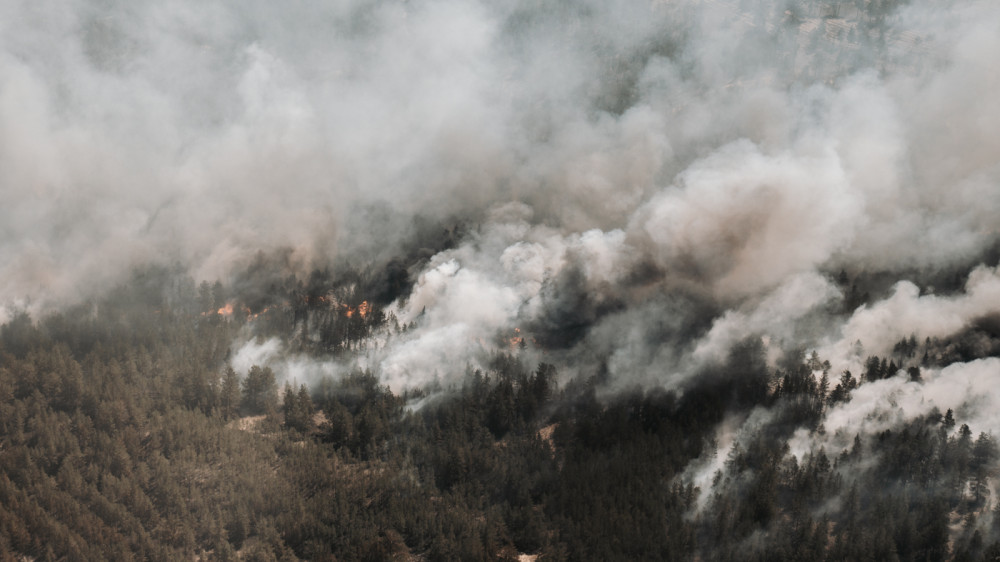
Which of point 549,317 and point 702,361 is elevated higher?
point 549,317

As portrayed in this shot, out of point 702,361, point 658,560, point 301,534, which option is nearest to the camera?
point 658,560

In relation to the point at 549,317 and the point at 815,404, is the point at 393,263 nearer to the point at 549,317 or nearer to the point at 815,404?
the point at 549,317

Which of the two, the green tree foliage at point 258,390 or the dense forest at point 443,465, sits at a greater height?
the green tree foliage at point 258,390

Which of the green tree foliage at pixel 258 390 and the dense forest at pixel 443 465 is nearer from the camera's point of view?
the dense forest at pixel 443 465

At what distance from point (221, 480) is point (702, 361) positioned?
218ft

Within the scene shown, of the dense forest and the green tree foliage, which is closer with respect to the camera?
the dense forest

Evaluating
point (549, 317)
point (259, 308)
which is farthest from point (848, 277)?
point (259, 308)

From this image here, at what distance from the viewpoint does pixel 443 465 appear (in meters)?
114

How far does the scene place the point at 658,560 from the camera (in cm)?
9662

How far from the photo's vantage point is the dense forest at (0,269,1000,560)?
3925 inches

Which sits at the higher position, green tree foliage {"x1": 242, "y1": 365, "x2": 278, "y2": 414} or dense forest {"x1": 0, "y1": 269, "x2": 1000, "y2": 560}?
green tree foliage {"x1": 242, "y1": 365, "x2": 278, "y2": 414}

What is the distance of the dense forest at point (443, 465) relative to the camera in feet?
327

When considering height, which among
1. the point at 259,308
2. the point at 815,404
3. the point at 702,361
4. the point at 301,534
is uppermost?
Answer: the point at 259,308

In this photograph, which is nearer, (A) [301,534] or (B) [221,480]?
(A) [301,534]
